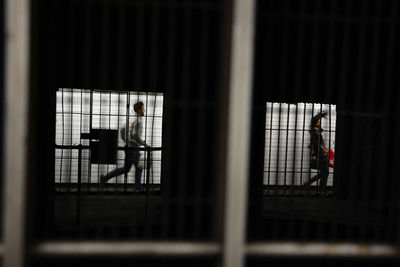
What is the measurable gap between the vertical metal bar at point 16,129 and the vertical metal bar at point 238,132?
0.91 metres

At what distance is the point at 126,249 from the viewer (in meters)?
1.93

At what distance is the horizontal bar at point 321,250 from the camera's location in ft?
6.47

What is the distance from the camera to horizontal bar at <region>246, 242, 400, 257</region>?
197cm

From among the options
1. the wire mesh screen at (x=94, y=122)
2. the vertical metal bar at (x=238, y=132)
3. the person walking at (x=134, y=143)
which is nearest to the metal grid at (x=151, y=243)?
the vertical metal bar at (x=238, y=132)

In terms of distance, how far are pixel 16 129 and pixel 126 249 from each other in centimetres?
74

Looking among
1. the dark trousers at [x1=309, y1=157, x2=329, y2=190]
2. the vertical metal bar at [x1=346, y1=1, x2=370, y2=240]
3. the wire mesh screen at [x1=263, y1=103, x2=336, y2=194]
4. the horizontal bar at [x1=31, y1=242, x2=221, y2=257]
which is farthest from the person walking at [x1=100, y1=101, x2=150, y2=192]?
the dark trousers at [x1=309, y1=157, x2=329, y2=190]

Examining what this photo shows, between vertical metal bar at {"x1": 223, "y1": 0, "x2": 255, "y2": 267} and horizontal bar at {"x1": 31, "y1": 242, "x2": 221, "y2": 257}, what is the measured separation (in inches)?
4.9

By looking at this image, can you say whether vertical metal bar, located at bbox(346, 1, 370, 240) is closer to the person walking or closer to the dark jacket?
the dark jacket

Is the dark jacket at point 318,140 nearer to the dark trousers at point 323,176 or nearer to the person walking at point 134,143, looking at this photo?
the dark trousers at point 323,176

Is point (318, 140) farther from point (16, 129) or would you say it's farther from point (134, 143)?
point (16, 129)

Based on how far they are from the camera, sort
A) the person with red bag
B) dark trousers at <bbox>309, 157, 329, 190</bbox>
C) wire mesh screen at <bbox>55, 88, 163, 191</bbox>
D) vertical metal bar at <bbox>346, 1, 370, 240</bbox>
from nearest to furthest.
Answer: vertical metal bar at <bbox>346, 1, 370, 240</bbox> → the person with red bag → dark trousers at <bbox>309, 157, 329, 190</bbox> → wire mesh screen at <bbox>55, 88, 163, 191</bbox>

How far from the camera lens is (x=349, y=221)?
2.33 meters

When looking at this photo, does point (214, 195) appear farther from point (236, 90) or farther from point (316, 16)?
point (316, 16)

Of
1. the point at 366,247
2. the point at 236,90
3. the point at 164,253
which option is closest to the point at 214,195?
the point at 164,253
